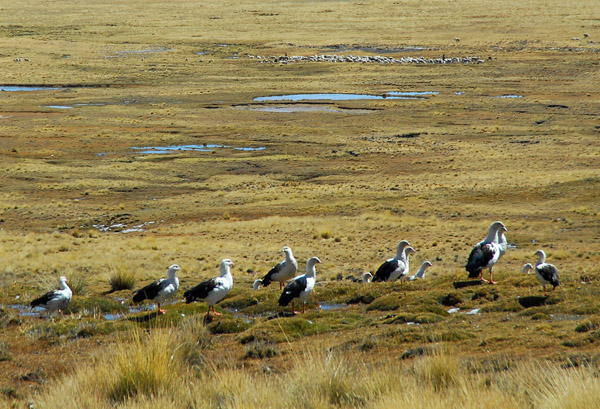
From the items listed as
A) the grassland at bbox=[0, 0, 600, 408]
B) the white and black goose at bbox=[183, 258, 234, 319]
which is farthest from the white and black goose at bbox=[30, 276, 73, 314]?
the white and black goose at bbox=[183, 258, 234, 319]

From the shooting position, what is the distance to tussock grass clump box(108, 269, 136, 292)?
2127 cm

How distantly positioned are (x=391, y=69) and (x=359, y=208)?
63.7 metres

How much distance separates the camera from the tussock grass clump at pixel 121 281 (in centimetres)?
2127

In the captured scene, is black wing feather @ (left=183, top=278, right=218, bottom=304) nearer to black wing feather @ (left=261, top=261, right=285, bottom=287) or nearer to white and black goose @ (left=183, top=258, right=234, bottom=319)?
white and black goose @ (left=183, top=258, right=234, bottom=319)

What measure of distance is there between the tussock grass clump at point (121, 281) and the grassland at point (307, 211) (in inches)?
2.8

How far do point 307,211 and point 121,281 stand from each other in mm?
17805

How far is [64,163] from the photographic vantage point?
52812mm

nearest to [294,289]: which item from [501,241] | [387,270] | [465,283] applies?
[387,270]

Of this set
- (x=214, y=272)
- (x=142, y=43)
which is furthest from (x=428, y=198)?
(x=142, y=43)

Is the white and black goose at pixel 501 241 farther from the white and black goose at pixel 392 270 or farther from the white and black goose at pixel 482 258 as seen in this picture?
the white and black goose at pixel 392 270

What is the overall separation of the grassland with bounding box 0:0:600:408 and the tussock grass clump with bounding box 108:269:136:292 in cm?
7

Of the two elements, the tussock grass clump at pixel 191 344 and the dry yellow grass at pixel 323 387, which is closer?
the dry yellow grass at pixel 323 387

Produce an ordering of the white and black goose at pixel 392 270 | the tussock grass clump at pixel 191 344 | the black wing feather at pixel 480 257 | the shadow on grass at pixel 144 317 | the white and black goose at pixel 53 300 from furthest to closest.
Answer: the white and black goose at pixel 392 270, the black wing feather at pixel 480 257, the white and black goose at pixel 53 300, the shadow on grass at pixel 144 317, the tussock grass clump at pixel 191 344

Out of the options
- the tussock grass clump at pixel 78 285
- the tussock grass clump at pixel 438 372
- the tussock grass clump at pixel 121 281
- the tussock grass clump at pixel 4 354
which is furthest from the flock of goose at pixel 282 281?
the tussock grass clump at pixel 438 372
